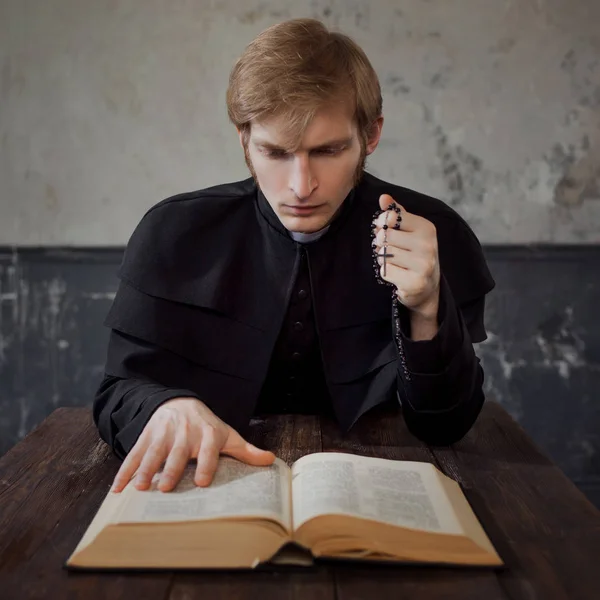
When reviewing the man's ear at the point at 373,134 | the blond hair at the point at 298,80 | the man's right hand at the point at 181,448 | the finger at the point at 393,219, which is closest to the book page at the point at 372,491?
the man's right hand at the point at 181,448

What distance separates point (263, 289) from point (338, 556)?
99cm

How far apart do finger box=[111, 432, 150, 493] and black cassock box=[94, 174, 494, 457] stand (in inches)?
14.3

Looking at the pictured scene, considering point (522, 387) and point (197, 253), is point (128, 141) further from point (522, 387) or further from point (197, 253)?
point (522, 387)

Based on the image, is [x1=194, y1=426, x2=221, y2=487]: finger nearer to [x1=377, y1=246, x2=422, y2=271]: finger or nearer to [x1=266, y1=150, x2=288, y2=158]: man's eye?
[x1=377, y1=246, x2=422, y2=271]: finger

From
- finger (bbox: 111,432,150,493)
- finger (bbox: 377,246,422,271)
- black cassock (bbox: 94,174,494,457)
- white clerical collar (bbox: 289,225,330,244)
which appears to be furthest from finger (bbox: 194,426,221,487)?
white clerical collar (bbox: 289,225,330,244)

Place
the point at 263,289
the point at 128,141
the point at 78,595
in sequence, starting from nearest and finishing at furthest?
1. the point at 78,595
2. the point at 263,289
3. the point at 128,141

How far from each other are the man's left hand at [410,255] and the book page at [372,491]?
1.20 feet

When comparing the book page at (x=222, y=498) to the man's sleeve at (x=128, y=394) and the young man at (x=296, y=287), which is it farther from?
the man's sleeve at (x=128, y=394)

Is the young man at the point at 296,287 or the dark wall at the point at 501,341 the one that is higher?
the young man at the point at 296,287

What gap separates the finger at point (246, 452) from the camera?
4.47ft

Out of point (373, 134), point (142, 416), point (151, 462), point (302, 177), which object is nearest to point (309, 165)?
point (302, 177)

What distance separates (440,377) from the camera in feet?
5.48

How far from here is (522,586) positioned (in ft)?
3.45

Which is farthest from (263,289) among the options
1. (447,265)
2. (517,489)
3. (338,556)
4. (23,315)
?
(23,315)
